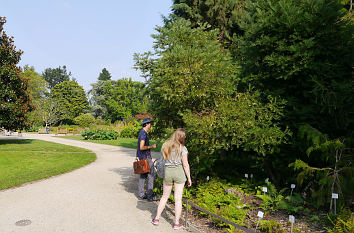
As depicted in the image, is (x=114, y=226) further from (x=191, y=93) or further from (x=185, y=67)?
(x=185, y=67)

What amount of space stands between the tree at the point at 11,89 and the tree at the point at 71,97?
1726 inches

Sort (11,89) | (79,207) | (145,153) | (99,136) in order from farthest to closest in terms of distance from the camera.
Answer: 1. (99,136)
2. (11,89)
3. (145,153)
4. (79,207)

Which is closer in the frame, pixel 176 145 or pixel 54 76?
pixel 176 145

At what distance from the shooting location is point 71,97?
63375 millimetres

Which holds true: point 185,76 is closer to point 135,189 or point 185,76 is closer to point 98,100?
point 135,189

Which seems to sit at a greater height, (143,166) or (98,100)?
(98,100)

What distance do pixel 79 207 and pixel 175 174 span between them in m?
2.37

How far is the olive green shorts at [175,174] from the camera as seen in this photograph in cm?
402

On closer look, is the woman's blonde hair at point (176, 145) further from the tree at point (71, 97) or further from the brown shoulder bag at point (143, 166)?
the tree at point (71, 97)

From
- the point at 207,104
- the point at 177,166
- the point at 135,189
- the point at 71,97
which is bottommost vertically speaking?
the point at 135,189

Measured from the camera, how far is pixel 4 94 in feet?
53.0

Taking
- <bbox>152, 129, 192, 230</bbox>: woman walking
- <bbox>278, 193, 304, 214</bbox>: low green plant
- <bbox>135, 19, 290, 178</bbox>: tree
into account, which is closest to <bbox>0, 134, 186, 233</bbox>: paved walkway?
<bbox>152, 129, 192, 230</bbox>: woman walking

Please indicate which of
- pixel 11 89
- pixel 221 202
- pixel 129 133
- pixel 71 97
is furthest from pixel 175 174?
pixel 71 97

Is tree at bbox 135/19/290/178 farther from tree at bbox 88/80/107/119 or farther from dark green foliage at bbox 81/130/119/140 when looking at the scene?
tree at bbox 88/80/107/119
